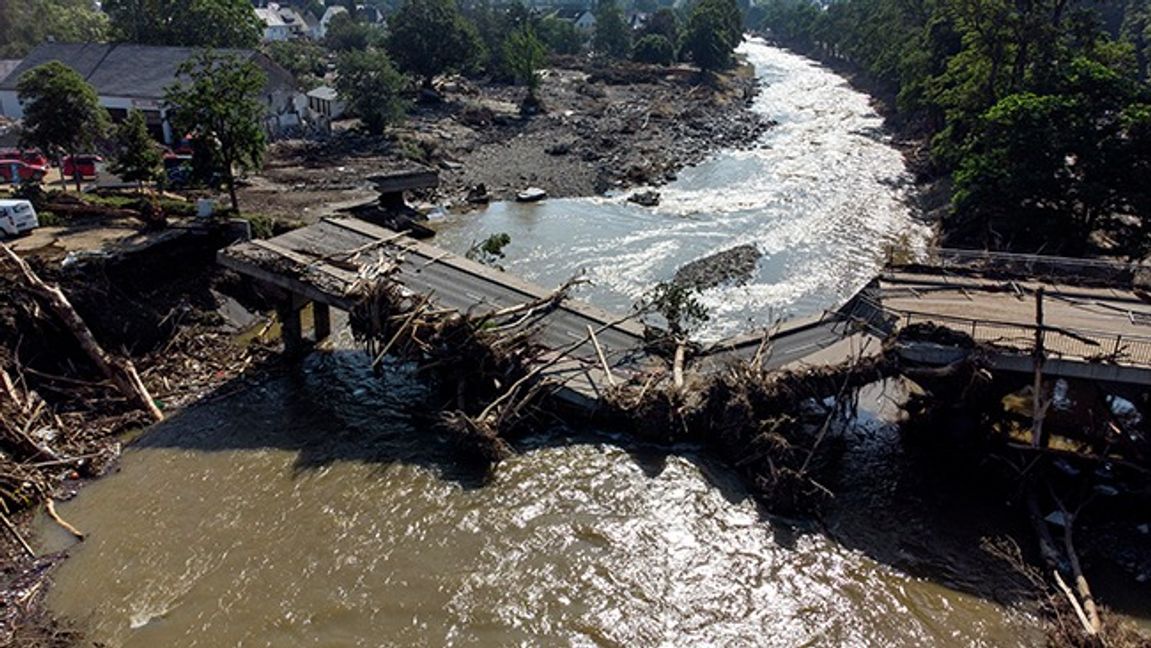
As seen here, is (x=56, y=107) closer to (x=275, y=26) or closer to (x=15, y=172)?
(x=15, y=172)

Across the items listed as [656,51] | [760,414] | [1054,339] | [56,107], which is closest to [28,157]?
[56,107]

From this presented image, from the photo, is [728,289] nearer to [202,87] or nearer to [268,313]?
[268,313]

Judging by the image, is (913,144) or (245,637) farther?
(913,144)

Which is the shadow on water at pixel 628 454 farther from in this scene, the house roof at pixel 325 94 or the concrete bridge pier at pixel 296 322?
the house roof at pixel 325 94

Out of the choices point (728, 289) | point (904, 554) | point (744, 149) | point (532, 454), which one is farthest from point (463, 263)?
point (744, 149)

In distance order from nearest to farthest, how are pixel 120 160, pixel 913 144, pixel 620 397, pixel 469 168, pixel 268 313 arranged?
pixel 620 397 < pixel 268 313 < pixel 120 160 < pixel 469 168 < pixel 913 144

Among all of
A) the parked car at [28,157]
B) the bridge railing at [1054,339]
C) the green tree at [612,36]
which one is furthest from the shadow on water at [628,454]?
the green tree at [612,36]
